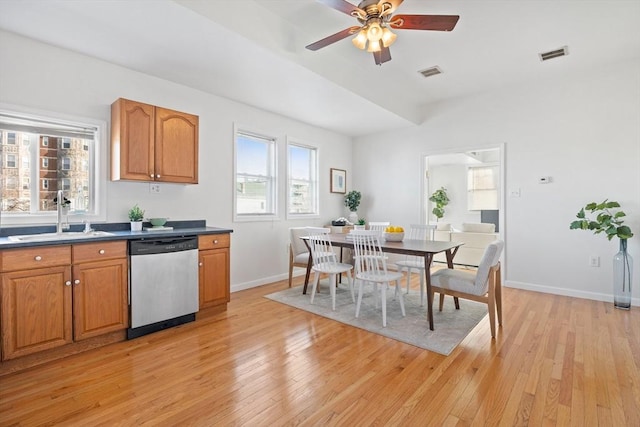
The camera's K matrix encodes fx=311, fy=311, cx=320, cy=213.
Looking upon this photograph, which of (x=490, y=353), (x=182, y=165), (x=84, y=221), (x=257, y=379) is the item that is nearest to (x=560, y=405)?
(x=490, y=353)

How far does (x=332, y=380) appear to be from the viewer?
6.86ft

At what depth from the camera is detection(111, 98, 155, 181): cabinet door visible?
2959 mm

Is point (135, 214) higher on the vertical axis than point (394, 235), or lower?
higher

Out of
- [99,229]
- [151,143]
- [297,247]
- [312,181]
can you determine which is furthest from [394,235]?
[99,229]

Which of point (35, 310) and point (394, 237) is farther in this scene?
point (394, 237)

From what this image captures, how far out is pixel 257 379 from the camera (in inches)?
82.8

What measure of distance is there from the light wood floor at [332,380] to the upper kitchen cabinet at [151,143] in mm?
1582

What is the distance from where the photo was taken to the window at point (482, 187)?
8758 mm

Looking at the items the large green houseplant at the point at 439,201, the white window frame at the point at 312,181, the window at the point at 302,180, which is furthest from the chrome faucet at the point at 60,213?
the large green houseplant at the point at 439,201

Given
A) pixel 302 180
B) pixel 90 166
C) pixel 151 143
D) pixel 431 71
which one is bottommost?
pixel 90 166

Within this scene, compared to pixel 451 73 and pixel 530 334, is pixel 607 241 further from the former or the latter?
pixel 451 73

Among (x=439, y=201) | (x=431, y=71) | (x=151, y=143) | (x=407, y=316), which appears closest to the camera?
(x=151, y=143)

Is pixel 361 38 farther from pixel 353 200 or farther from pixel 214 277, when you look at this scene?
pixel 353 200

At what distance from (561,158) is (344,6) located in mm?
3717
